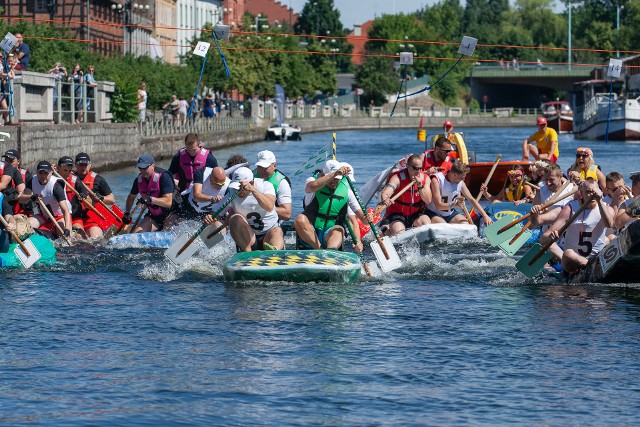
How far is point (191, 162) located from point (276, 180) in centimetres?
415

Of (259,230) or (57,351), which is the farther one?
(259,230)

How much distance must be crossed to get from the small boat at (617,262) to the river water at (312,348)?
0.16 m

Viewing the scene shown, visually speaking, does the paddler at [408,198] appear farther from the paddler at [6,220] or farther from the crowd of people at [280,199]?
the paddler at [6,220]

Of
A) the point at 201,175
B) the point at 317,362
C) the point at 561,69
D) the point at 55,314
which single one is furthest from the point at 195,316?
the point at 561,69

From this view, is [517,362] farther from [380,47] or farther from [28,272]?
[380,47]

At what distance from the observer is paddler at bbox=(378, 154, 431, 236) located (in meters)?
20.1

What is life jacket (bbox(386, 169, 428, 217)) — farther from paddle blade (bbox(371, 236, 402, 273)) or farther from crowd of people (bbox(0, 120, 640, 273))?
paddle blade (bbox(371, 236, 402, 273))

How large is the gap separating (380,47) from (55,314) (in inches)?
4852

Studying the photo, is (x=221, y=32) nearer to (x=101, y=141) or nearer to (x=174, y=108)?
(x=101, y=141)

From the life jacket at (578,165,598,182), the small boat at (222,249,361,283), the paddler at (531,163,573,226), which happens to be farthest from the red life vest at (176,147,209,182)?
the life jacket at (578,165,598,182)

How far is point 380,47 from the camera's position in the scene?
136 metres

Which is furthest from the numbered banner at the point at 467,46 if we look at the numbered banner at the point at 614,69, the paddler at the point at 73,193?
the paddler at the point at 73,193

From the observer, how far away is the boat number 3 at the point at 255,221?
54.4 ft

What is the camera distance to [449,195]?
2086 centimetres
